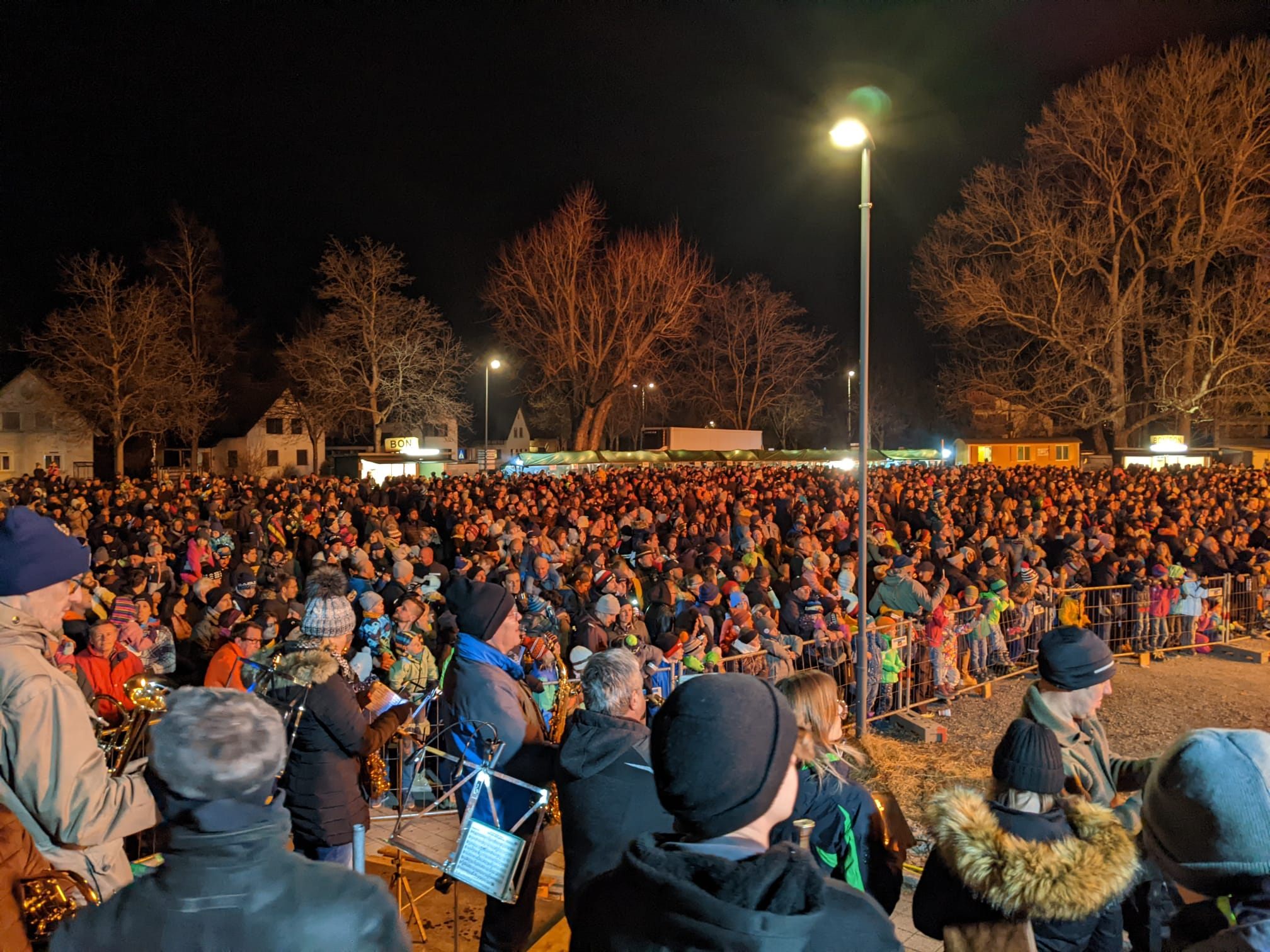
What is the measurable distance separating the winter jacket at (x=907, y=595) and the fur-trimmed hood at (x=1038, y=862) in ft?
23.9

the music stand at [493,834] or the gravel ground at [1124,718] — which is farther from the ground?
the music stand at [493,834]

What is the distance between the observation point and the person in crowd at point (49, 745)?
2.15 meters

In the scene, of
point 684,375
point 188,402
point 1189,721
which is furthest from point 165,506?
point 684,375

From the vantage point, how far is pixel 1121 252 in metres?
38.7

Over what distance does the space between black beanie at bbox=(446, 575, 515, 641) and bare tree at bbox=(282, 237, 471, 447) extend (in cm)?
4048

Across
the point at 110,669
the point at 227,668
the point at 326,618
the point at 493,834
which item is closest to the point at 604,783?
the point at 493,834

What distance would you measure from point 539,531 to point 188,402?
36.5 m

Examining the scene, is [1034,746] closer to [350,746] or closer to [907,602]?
[350,746]

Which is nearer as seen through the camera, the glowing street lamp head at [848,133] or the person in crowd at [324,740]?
the person in crowd at [324,740]

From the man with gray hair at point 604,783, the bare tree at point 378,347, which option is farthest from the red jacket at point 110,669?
the bare tree at point 378,347

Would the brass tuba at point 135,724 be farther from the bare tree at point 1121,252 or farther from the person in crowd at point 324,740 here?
the bare tree at point 1121,252

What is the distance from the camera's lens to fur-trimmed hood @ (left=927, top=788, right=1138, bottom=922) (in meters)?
2.12

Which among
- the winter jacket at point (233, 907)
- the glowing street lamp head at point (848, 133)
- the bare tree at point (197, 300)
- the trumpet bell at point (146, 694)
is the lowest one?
the trumpet bell at point (146, 694)

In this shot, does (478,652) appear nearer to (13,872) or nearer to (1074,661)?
(13,872)
